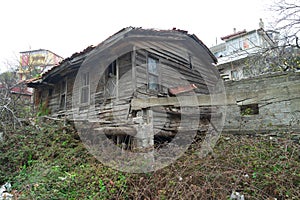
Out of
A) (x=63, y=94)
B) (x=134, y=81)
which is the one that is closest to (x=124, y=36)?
(x=134, y=81)

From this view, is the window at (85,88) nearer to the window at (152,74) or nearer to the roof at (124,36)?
the roof at (124,36)

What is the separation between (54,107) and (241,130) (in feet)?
30.5

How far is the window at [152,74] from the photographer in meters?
7.59

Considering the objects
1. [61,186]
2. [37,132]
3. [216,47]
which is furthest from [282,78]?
[216,47]

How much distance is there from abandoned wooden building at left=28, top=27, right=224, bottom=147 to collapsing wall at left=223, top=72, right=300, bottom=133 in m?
1.08

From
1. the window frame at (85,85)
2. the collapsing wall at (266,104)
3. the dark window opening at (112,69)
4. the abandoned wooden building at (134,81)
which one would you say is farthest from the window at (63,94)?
the collapsing wall at (266,104)

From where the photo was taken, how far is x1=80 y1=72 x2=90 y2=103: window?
350 inches

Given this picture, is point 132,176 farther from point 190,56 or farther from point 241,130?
point 190,56

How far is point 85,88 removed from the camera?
29.7ft

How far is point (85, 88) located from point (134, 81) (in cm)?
315

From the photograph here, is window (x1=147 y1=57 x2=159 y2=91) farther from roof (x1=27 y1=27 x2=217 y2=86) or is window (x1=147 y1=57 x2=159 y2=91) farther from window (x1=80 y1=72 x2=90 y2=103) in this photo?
window (x1=80 y1=72 x2=90 y2=103)

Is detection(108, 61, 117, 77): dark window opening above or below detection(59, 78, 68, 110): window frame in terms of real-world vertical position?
above

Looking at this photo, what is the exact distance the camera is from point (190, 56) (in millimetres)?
9984

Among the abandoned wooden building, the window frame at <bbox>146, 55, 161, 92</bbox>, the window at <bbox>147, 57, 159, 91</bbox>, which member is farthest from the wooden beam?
the window at <bbox>147, 57, 159, 91</bbox>
